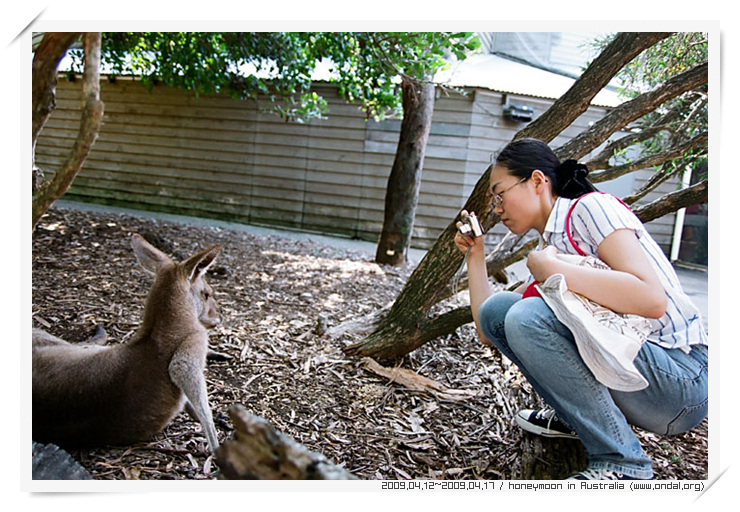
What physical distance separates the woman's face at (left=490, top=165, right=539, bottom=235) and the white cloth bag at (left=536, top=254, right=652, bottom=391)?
0.28 metres

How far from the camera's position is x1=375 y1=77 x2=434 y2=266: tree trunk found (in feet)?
20.8

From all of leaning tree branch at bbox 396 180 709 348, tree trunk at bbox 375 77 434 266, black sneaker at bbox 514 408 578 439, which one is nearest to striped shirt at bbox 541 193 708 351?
black sneaker at bbox 514 408 578 439

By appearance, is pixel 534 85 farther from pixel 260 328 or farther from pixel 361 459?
pixel 361 459

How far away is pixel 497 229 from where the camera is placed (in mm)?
9281

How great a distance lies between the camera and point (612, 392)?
199 centimetres

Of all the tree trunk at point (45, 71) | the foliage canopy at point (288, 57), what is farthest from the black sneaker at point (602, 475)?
the foliage canopy at point (288, 57)

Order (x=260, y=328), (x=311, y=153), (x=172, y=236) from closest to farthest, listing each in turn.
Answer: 1. (x=260, y=328)
2. (x=172, y=236)
3. (x=311, y=153)

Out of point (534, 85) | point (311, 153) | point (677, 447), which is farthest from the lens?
point (311, 153)

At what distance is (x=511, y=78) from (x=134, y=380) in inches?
341

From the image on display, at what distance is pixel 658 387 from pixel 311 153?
27.8 feet

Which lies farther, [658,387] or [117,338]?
[117,338]

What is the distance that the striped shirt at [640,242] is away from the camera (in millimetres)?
1869
